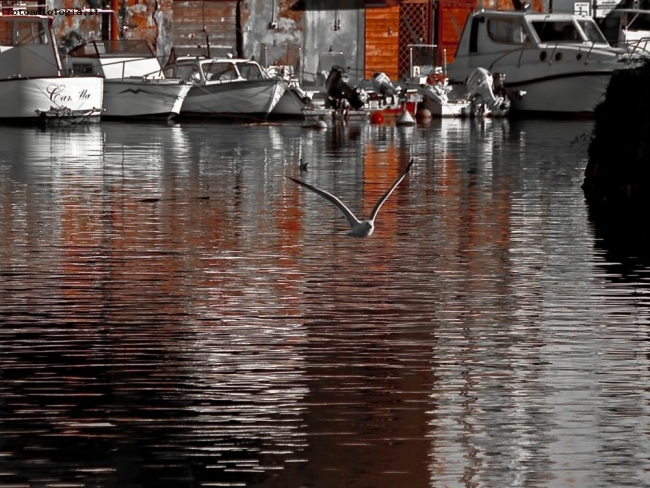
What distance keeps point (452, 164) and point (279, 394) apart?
19372 mm

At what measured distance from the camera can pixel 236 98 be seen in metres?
44.8

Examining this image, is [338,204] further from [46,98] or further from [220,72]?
[220,72]

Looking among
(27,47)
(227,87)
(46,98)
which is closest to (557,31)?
(227,87)

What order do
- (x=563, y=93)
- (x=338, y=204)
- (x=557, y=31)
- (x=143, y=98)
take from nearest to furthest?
(x=338, y=204) → (x=143, y=98) → (x=563, y=93) → (x=557, y=31)

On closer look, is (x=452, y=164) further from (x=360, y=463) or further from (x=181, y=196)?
(x=360, y=463)

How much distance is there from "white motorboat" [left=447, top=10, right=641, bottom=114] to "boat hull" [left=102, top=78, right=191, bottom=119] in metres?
9.28

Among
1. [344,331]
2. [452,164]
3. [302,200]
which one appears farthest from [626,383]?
[452,164]

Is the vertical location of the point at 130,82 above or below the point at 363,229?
above

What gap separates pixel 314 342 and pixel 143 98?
110ft

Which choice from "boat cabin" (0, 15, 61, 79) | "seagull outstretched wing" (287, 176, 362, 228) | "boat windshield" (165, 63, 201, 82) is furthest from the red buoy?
"seagull outstretched wing" (287, 176, 362, 228)

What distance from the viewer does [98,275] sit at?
14.9 m

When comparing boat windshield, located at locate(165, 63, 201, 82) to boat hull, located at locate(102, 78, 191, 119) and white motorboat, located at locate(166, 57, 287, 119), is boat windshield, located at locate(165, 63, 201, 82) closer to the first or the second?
white motorboat, located at locate(166, 57, 287, 119)

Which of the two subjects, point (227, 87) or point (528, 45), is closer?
point (227, 87)

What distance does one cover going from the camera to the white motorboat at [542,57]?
1804 inches
